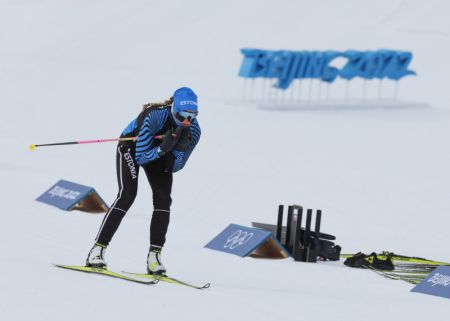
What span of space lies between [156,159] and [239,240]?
3.24 m

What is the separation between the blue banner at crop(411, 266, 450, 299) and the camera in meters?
9.27

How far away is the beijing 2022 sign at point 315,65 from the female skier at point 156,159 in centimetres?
1876

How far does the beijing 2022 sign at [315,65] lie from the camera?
27000mm

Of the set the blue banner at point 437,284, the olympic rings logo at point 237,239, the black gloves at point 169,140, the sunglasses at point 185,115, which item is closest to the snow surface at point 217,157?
the blue banner at point 437,284

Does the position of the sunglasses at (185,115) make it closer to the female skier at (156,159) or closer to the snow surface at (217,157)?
the female skier at (156,159)

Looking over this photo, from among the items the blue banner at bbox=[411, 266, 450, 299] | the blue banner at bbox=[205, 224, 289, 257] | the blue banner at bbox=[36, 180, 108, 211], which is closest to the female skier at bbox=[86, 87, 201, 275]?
the blue banner at bbox=[411, 266, 450, 299]

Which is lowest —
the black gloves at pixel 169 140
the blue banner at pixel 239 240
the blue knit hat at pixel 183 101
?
the blue banner at pixel 239 240

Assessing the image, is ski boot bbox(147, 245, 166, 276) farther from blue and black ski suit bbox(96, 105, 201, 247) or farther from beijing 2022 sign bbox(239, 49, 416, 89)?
beijing 2022 sign bbox(239, 49, 416, 89)

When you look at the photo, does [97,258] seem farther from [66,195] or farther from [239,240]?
[66,195]

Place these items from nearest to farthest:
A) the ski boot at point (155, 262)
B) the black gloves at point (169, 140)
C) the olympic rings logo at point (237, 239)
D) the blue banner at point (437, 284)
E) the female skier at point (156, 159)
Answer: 1. the black gloves at point (169, 140)
2. the female skier at point (156, 159)
3. the ski boot at point (155, 262)
4. the blue banner at point (437, 284)
5. the olympic rings logo at point (237, 239)

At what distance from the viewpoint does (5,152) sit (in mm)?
18641

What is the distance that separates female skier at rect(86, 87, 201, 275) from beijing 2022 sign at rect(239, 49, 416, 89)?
739 inches

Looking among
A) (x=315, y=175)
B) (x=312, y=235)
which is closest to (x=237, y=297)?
(x=312, y=235)

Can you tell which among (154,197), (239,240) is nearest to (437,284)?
(239,240)
